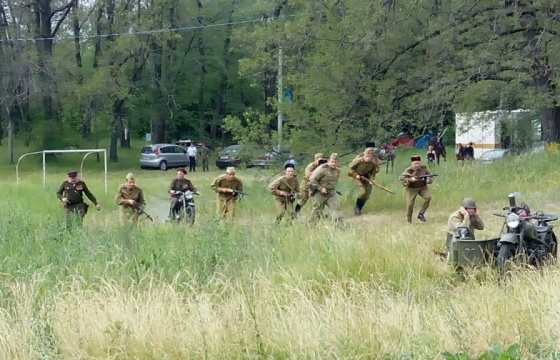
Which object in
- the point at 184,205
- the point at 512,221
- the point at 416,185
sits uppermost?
the point at 512,221

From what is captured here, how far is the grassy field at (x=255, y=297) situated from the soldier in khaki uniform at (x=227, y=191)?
3.41 metres

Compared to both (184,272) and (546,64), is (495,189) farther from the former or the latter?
(184,272)

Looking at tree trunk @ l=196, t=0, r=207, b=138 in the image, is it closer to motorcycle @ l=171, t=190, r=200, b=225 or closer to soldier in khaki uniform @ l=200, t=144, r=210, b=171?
soldier in khaki uniform @ l=200, t=144, r=210, b=171

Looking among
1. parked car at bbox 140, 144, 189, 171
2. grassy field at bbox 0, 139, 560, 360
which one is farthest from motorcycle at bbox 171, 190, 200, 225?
parked car at bbox 140, 144, 189, 171

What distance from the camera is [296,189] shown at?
1500cm

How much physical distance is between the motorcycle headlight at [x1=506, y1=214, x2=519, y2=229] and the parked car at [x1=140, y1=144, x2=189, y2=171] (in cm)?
3299

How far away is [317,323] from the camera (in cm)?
597

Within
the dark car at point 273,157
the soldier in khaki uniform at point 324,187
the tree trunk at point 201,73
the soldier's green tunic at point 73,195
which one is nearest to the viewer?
the soldier in khaki uniform at point 324,187

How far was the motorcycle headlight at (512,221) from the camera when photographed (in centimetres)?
827

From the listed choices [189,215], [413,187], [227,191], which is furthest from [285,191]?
[413,187]

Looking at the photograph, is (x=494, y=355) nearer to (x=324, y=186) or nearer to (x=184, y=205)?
(x=324, y=186)

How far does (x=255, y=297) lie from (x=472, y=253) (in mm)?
2552

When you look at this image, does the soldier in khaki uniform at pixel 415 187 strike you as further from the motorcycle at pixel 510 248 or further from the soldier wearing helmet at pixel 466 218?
the motorcycle at pixel 510 248

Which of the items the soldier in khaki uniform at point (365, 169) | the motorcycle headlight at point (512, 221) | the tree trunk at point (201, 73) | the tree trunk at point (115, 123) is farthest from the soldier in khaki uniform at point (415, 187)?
the tree trunk at point (201, 73)
